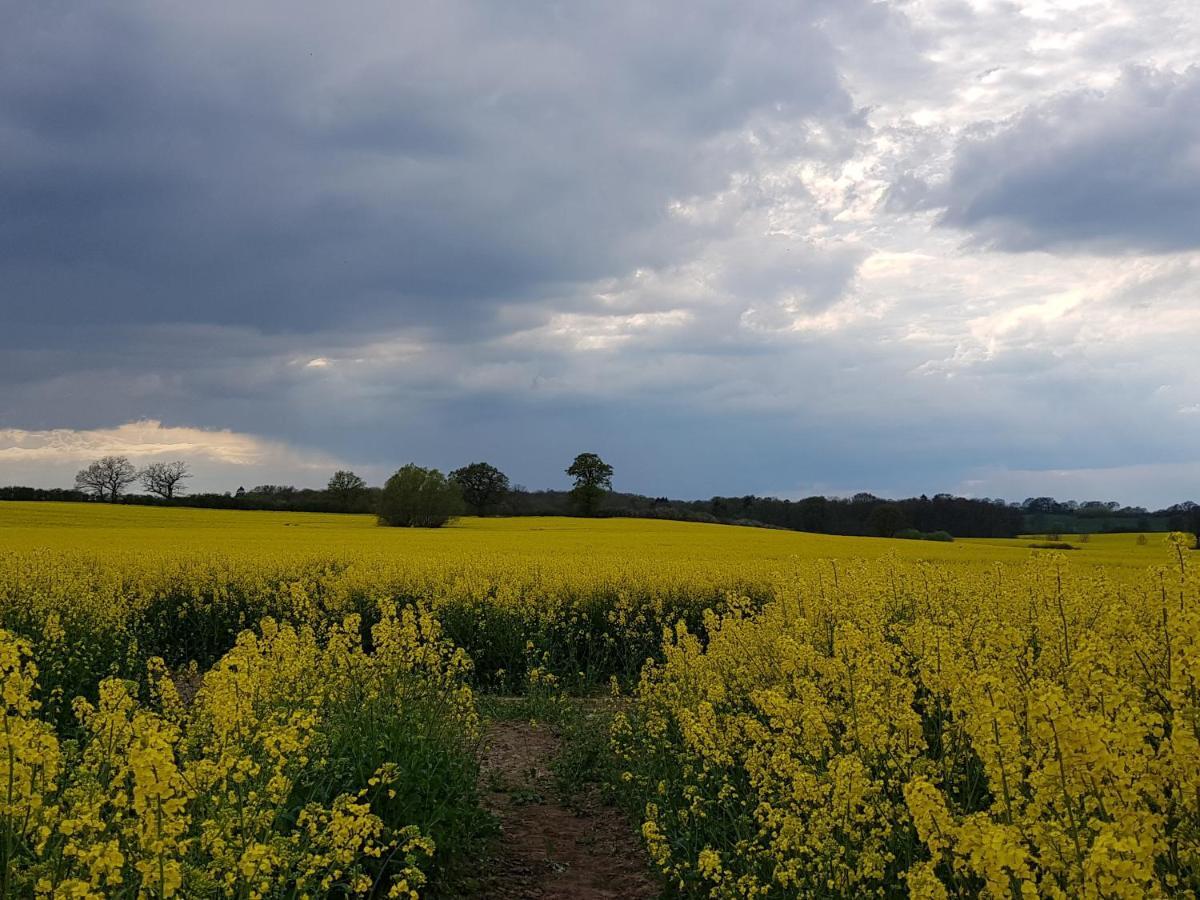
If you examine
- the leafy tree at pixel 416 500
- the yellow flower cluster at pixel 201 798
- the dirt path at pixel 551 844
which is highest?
the leafy tree at pixel 416 500

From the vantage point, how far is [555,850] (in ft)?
26.8

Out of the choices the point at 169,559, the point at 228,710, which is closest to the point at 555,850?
the point at 228,710

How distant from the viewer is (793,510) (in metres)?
68.7

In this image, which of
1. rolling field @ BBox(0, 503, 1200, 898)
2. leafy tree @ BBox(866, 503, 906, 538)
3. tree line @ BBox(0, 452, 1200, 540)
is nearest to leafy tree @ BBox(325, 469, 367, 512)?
tree line @ BBox(0, 452, 1200, 540)

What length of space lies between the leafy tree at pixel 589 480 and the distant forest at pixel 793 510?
547mm

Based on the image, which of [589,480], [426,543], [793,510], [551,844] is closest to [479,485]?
[589,480]

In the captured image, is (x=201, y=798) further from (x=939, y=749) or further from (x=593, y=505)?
(x=593, y=505)

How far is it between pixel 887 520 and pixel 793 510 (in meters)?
9.65

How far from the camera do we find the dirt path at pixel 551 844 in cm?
734

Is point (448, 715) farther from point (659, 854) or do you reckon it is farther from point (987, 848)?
point (987, 848)

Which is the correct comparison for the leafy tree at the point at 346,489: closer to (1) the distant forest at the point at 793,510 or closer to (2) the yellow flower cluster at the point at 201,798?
(1) the distant forest at the point at 793,510

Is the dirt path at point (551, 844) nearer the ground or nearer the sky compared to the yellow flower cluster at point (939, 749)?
nearer the ground

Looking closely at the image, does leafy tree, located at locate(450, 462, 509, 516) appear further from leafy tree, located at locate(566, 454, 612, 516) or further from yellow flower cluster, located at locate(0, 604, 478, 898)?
yellow flower cluster, located at locate(0, 604, 478, 898)

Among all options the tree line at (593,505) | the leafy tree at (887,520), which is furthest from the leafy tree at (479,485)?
the leafy tree at (887,520)
